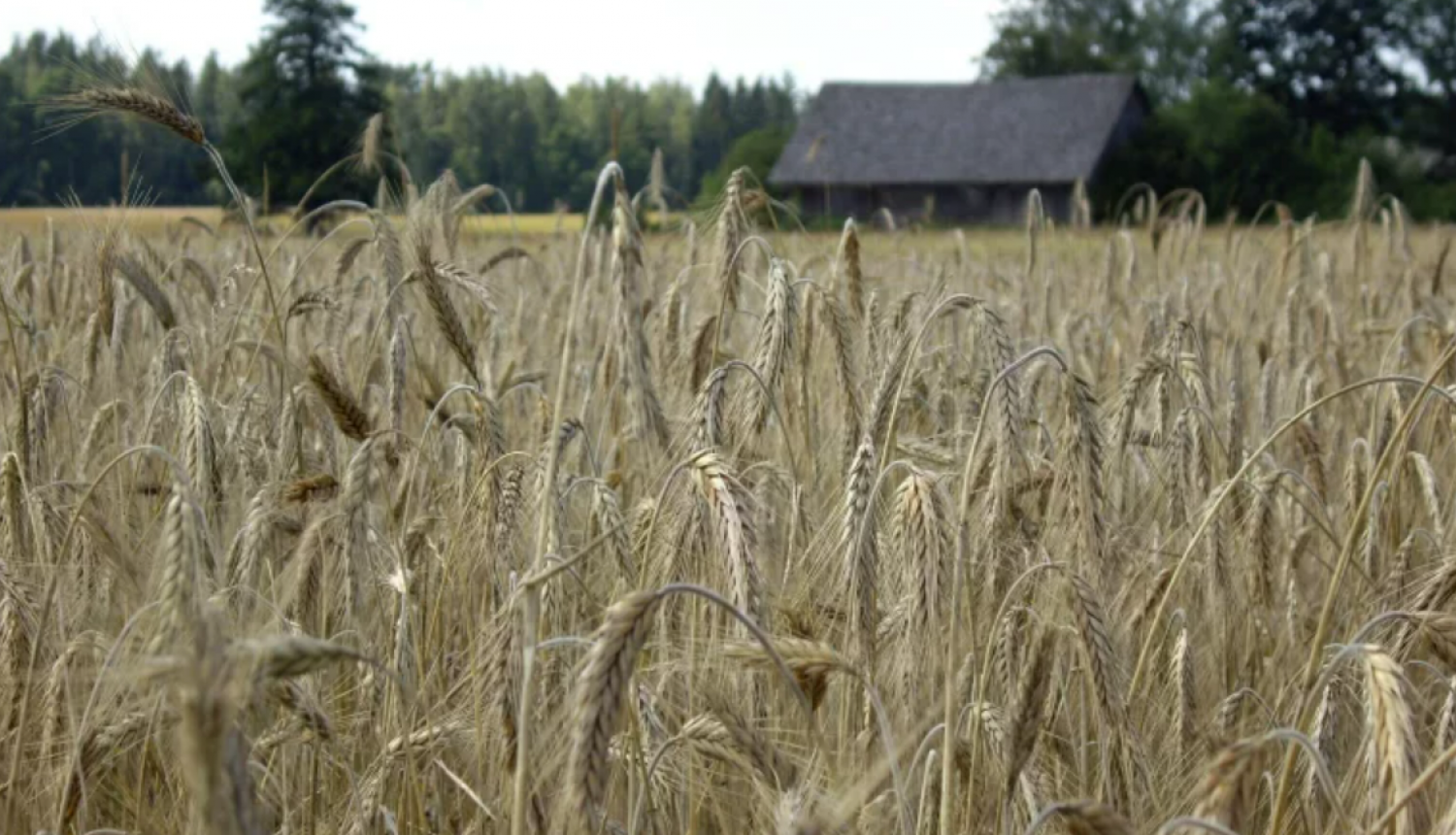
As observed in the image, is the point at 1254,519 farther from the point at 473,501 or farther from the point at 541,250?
the point at 541,250

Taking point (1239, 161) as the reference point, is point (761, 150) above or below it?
above

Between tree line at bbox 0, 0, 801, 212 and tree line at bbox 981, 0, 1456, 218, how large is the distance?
14.4m

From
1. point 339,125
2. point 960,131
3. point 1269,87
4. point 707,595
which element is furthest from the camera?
point 1269,87

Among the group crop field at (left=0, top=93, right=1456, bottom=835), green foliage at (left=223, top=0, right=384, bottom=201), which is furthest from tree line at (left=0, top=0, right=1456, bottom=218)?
crop field at (left=0, top=93, right=1456, bottom=835)

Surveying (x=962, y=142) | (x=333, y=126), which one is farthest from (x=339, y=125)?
(x=962, y=142)

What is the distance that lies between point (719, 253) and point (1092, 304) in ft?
11.2

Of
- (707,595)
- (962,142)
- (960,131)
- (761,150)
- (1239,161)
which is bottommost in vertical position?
(707,595)

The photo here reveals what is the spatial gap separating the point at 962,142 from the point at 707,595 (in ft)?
165

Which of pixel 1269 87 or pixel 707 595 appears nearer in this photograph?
pixel 707 595

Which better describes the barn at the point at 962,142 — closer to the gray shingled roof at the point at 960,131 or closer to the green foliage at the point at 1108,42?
the gray shingled roof at the point at 960,131

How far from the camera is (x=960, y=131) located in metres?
50.2

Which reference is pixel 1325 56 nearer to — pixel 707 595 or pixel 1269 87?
pixel 1269 87

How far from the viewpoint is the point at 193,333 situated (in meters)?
→ 3.36

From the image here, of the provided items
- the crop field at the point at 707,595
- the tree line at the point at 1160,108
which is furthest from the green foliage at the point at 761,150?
the crop field at the point at 707,595
